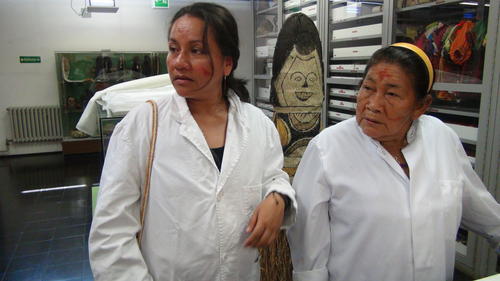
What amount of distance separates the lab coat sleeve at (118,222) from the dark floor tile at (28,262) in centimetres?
221

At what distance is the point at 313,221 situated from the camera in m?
1.12

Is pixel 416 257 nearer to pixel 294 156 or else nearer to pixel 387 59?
pixel 387 59

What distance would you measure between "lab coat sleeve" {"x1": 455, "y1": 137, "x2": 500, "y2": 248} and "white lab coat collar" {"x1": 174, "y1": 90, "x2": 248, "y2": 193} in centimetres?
71

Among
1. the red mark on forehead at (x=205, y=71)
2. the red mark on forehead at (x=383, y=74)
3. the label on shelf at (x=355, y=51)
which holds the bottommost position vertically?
the red mark on forehead at (x=383, y=74)

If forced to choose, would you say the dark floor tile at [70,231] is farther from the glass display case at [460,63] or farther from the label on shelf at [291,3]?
the label on shelf at [291,3]

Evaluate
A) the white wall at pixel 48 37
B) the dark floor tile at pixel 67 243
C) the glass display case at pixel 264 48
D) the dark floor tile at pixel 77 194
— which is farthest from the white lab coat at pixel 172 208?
the white wall at pixel 48 37

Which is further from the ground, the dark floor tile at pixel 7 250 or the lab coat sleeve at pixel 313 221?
the lab coat sleeve at pixel 313 221

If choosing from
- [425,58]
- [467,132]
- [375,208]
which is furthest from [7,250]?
[467,132]

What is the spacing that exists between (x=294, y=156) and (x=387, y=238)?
1.05m

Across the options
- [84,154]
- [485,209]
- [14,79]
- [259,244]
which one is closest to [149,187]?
[259,244]

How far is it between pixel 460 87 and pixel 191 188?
7.46ft

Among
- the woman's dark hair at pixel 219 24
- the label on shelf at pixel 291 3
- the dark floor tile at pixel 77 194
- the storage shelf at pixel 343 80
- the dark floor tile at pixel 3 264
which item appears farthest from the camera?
the label on shelf at pixel 291 3

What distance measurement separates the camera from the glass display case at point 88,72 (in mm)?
5992

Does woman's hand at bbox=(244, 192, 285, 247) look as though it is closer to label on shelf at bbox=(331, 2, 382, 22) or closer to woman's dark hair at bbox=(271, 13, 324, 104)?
woman's dark hair at bbox=(271, 13, 324, 104)
